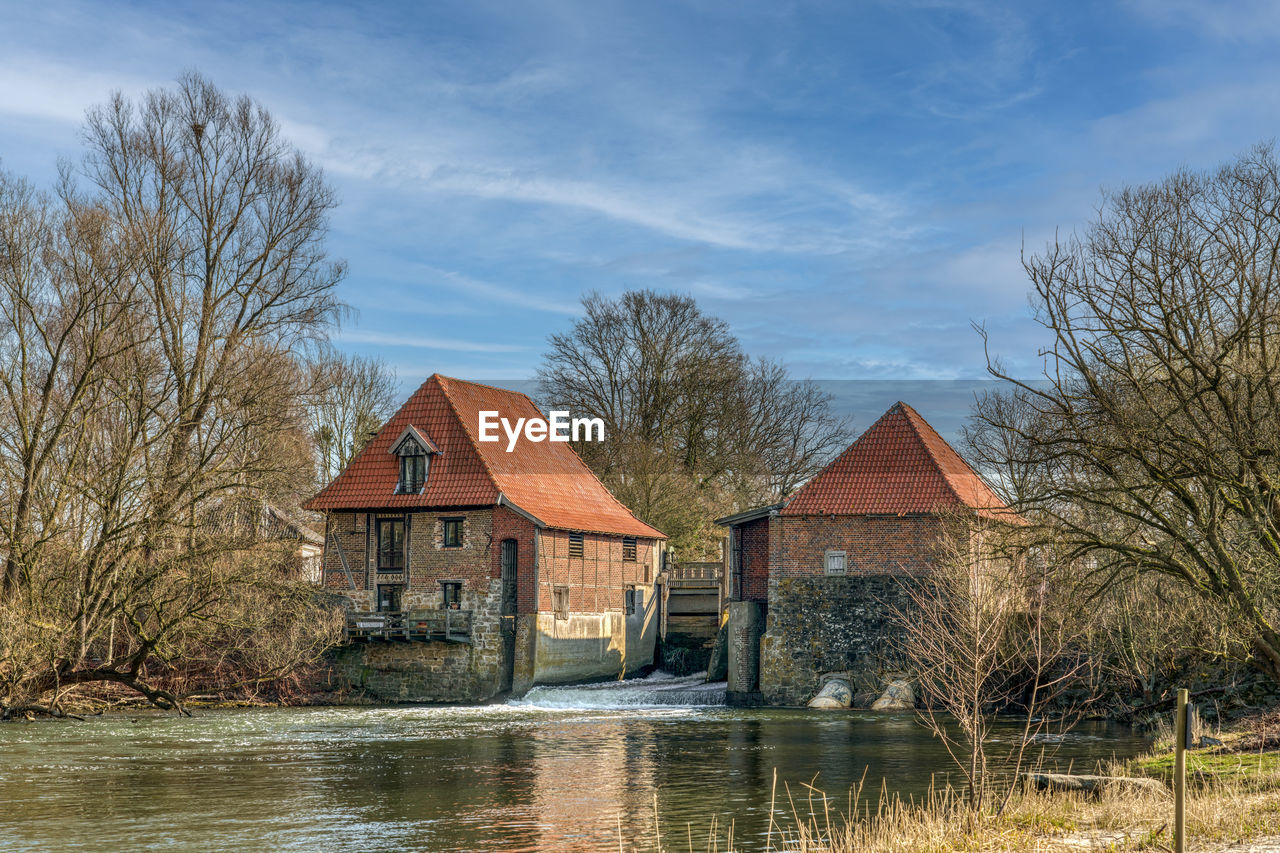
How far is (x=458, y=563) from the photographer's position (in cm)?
3756

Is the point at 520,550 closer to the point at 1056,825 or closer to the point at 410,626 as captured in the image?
the point at 410,626

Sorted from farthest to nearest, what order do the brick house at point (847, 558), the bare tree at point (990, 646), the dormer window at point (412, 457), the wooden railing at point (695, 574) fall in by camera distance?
the wooden railing at point (695, 574) < the dormer window at point (412, 457) < the brick house at point (847, 558) < the bare tree at point (990, 646)

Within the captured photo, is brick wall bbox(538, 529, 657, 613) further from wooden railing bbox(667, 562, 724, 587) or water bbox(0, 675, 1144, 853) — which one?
water bbox(0, 675, 1144, 853)

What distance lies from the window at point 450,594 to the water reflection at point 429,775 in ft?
22.7

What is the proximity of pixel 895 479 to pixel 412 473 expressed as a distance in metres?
14.8

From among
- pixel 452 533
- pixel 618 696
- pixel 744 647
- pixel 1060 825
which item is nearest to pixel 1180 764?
pixel 1060 825

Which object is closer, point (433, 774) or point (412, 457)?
point (433, 774)

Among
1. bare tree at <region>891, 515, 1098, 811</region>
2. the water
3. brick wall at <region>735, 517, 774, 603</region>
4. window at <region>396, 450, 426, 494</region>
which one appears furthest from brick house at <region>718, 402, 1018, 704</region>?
window at <region>396, 450, 426, 494</region>

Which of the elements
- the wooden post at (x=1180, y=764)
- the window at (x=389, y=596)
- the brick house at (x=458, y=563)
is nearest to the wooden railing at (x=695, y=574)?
the brick house at (x=458, y=563)

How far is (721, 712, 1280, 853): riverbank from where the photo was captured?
10.9 m

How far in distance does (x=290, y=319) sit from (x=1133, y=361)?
22420mm

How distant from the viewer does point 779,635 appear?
34219 millimetres

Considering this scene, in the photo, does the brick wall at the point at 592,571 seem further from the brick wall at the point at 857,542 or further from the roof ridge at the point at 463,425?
the brick wall at the point at 857,542

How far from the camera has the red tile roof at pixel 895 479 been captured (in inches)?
1330
